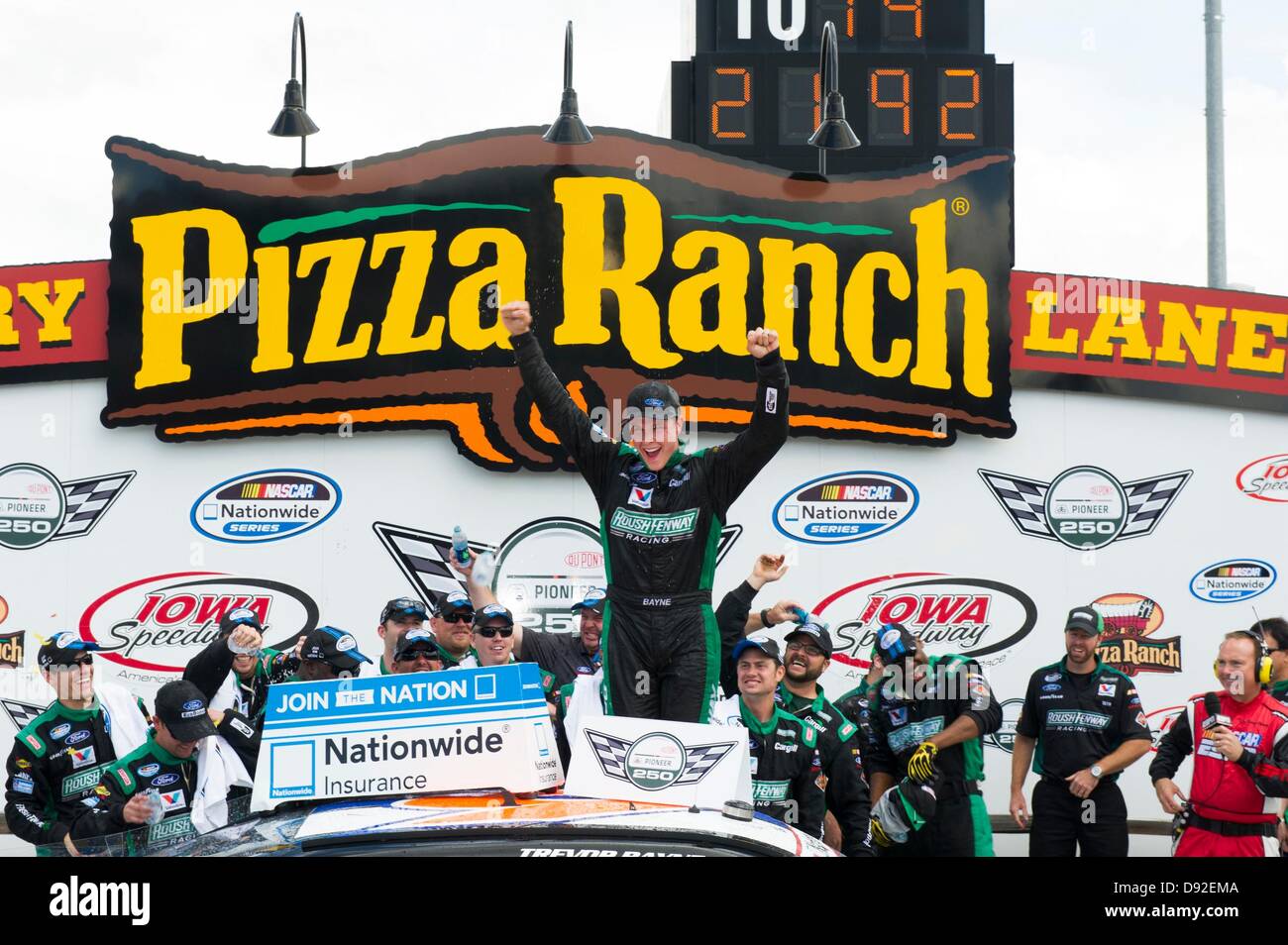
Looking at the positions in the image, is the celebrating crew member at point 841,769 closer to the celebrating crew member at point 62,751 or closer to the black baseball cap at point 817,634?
the black baseball cap at point 817,634

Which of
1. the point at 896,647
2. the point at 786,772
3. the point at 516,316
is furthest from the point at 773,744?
the point at 516,316

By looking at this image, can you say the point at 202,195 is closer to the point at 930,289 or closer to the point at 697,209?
the point at 697,209

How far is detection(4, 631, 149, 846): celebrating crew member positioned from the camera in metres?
6.68

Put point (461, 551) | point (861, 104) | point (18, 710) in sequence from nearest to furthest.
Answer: point (461, 551) < point (18, 710) < point (861, 104)

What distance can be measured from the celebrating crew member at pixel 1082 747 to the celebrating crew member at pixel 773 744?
2.51 m

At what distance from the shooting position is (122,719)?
7.12m

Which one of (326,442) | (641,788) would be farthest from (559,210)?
(641,788)

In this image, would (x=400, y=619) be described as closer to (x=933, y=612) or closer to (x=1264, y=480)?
(x=933, y=612)

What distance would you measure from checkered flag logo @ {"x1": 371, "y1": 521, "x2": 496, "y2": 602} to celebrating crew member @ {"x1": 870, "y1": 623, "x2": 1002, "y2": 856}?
12.8 ft

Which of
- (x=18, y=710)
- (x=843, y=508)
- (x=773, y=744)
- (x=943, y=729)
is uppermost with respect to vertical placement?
(x=843, y=508)

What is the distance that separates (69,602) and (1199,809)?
750cm

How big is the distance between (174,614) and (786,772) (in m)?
5.89

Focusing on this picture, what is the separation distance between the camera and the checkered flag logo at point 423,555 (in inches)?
408

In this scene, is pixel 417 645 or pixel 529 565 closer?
pixel 417 645
